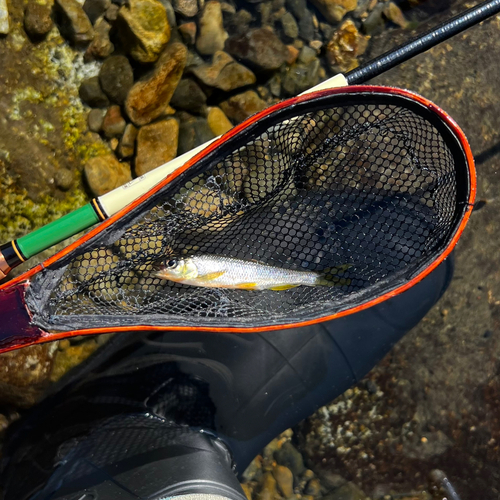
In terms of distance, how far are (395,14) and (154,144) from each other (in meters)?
1.90

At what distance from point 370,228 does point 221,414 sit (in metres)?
1.33

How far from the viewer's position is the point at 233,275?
2.04m

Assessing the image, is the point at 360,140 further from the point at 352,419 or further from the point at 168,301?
the point at 352,419

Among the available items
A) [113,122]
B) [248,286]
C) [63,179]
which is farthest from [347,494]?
[113,122]

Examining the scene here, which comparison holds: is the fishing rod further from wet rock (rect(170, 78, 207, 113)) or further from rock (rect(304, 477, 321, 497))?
rock (rect(304, 477, 321, 497))

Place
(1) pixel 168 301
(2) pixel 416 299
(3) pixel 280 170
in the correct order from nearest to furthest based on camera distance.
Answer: (1) pixel 168 301 < (3) pixel 280 170 < (2) pixel 416 299

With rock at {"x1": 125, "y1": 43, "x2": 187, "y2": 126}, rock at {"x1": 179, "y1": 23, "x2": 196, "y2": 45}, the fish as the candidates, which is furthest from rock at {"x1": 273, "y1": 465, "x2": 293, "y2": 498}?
rock at {"x1": 179, "y1": 23, "x2": 196, "y2": 45}

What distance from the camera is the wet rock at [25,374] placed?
2.61 m

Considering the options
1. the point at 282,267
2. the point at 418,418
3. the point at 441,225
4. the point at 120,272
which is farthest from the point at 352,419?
the point at 120,272

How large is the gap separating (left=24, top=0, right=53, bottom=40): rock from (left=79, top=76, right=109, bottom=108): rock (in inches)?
13.6

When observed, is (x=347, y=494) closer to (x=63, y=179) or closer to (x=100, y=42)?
(x=63, y=179)

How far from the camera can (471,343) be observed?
3.19m

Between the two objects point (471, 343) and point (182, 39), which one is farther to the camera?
point (471, 343)

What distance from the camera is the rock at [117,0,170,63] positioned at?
267cm
